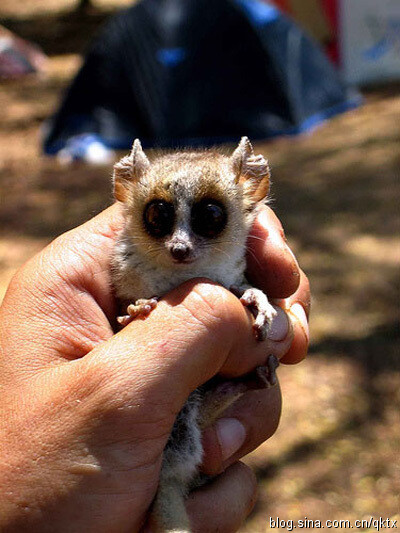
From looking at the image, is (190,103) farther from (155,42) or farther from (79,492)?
(79,492)

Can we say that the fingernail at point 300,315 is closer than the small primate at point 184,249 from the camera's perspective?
No

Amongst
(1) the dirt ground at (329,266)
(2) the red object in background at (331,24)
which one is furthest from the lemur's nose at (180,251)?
(2) the red object in background at (331,24)

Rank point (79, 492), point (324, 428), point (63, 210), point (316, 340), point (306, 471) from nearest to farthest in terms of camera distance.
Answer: point (79, 492), point (306, 471), point (324, 428), point (316, 340), point (63, 210)

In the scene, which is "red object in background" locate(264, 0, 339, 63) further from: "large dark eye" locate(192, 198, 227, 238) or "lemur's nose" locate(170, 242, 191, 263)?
"lemur's nose" locate(170, 242, 191, 263)

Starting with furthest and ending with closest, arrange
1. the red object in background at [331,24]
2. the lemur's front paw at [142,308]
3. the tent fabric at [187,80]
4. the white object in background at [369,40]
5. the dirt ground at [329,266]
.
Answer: the red object in background at [331,24], the white object in background at [369,40], the tent fabric at [187,80], the dirt ground at [329,266], the lemur's front paw at [142,308]

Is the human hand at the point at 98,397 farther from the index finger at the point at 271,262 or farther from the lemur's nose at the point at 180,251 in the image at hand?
the index finger at the point at 271,262

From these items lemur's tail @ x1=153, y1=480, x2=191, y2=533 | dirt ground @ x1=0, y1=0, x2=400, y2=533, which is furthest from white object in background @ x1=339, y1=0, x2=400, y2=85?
lemur's tail @ x1=153, y1=480, x2=191, y2=533

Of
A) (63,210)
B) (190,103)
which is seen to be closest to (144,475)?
(63,210)
